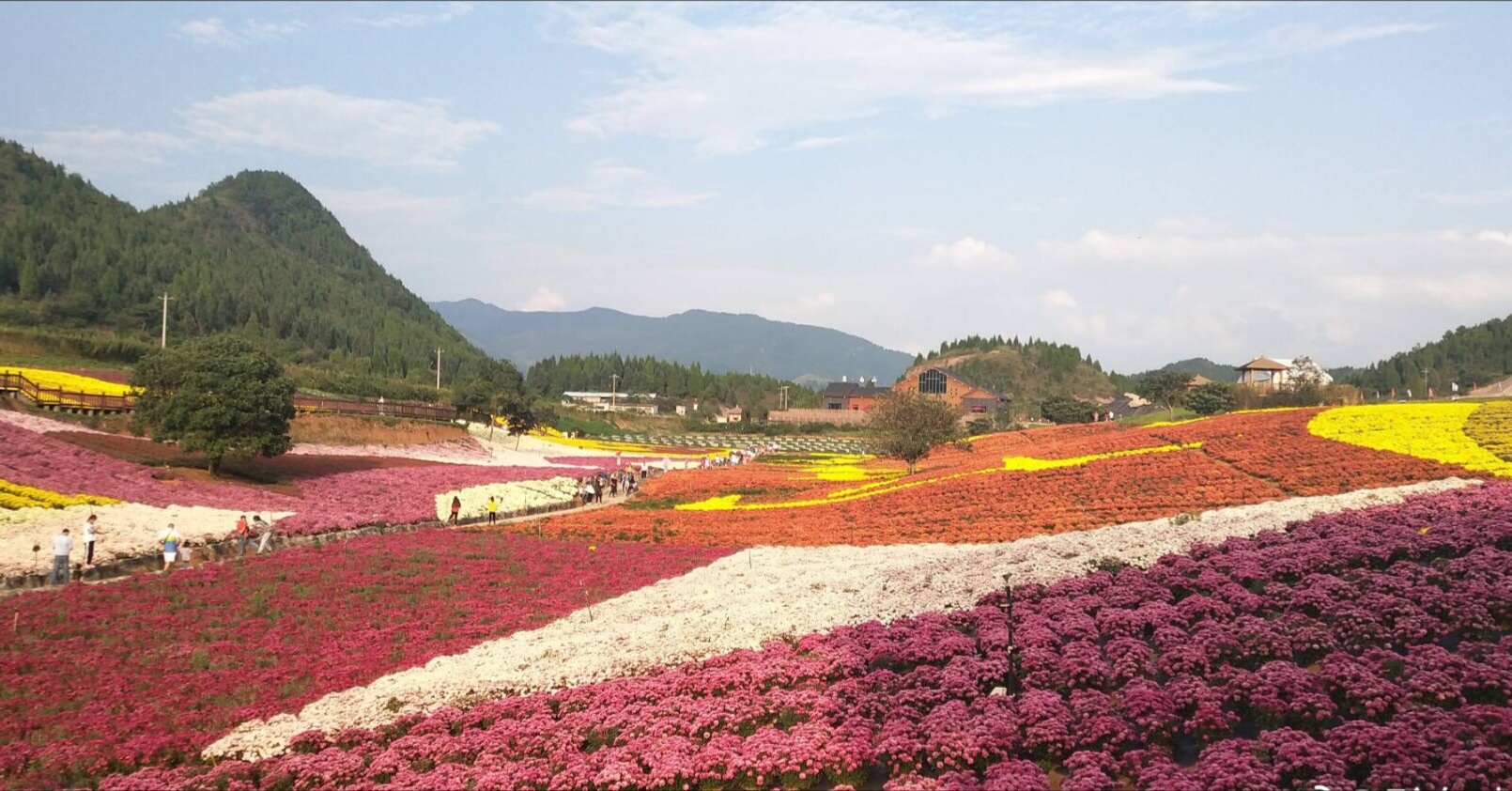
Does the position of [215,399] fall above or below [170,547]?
above

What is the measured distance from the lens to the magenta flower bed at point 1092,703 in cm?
1050

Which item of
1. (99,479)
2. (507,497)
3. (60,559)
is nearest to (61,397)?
(99,479)

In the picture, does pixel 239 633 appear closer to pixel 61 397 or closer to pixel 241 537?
pixel 241 537

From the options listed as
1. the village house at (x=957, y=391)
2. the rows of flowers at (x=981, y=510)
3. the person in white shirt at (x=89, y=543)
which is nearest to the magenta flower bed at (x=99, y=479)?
the person in white shirt at (x=89, y=543)

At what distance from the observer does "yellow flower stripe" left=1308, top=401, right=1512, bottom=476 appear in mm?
30844

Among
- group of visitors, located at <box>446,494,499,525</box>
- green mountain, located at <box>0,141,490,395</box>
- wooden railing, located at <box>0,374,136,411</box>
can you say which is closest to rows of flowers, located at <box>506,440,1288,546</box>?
group of visitors, located at <box>446,494,499,525</box>

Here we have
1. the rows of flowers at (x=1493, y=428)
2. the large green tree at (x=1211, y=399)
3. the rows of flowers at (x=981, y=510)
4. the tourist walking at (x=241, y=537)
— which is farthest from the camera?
the large green tree at (x=1211, y=399)

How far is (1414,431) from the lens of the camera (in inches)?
1475

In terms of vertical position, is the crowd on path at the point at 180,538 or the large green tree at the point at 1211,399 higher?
the large green tree at the point at 1211,399

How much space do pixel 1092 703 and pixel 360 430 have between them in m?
63.1

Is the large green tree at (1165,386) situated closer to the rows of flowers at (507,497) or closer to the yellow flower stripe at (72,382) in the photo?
the rows of flowers at (507,497)

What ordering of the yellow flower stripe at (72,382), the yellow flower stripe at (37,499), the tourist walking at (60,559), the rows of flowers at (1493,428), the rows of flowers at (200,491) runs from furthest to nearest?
the yellow flower stripe at (72,382) < the rows of flowers at (200,491) < the rows of flowers at (1493,428) < the yellow flower stripe at (37,499) < the tourist walking at (60,559)

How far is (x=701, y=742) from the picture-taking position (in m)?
13.2

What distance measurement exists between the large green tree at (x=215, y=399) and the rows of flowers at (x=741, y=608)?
90.2 feet
